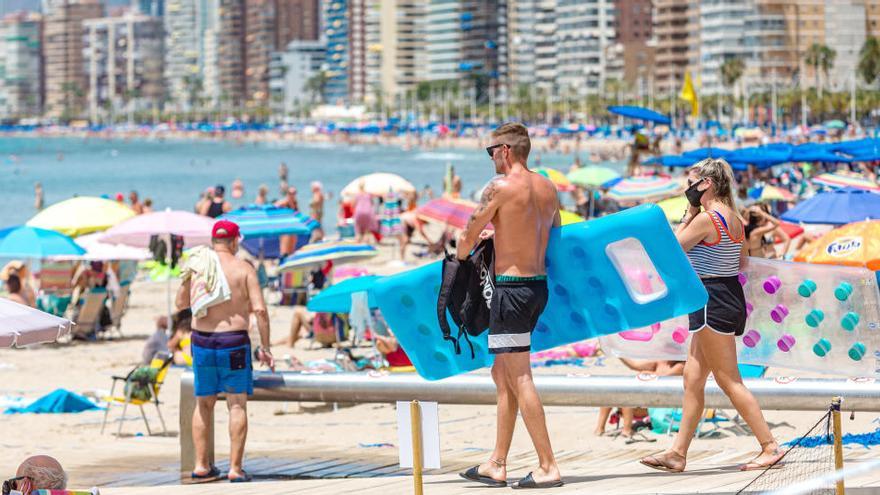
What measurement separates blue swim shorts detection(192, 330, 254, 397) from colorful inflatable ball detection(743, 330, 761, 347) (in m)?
2.32

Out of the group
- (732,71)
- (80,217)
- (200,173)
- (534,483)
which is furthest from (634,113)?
(732,71)

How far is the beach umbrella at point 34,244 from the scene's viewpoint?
1380 centimetres

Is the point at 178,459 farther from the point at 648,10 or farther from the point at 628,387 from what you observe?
the point at 648,10

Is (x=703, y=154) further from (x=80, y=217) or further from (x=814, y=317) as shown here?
(x=814, y=317)

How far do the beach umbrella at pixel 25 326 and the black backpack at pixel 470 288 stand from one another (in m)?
1.47

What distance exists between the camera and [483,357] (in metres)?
5.96

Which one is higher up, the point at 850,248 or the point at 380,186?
the point at 850,248

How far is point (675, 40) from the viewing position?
462 ft

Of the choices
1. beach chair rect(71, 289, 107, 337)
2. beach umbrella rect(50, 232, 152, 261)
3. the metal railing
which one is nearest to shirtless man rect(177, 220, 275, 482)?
the metal railing

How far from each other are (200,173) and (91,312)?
2956 inches

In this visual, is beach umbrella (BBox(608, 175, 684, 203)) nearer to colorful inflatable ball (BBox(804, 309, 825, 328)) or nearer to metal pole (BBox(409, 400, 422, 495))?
colorful inflatable ball (BBox(804, 309, 825, 328))

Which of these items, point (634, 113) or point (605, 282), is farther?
point (634, 113)

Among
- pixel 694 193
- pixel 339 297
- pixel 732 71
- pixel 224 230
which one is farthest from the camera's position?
pixel 732 71

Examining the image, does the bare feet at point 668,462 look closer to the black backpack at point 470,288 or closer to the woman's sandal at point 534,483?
the woman's sandal at point 534,483
